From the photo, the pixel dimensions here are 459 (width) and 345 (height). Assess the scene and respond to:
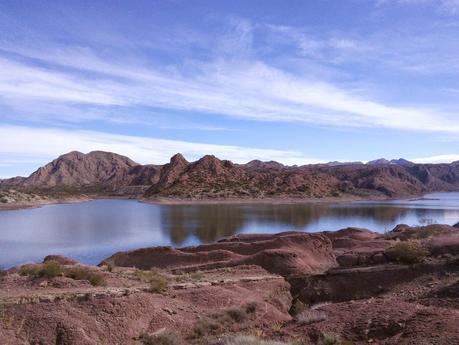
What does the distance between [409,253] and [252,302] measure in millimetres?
7926

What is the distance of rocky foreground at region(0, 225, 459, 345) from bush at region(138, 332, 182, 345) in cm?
4

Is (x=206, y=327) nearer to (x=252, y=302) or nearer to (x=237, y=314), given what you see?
(x=237, y=314)

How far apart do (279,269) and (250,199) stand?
99.2 m

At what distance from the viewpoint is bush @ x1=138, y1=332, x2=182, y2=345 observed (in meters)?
12.2

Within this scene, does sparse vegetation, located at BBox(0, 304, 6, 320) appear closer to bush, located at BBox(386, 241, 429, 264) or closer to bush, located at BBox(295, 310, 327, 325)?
bush, located at BBox(295, 310, 327, 325)

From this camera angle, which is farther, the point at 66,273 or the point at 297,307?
the point at 297,307

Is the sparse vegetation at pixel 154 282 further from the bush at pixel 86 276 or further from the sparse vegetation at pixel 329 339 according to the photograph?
the sparse vegetation at pixel 329 339

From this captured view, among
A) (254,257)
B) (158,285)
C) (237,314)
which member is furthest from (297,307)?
(254,257)

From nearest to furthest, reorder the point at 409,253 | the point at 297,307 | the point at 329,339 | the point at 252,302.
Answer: the point at 329,339, the point at 252,302, the point at 297,307, the point at 409,253

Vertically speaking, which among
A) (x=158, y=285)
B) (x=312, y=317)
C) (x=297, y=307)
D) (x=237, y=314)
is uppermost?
(x=312, y=317)

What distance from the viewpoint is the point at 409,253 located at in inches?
802

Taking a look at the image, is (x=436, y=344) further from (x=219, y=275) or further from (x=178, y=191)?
(x=178, y=191)

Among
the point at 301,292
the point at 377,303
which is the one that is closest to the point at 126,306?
the point at 377,303

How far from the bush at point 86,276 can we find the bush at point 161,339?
4.33m
